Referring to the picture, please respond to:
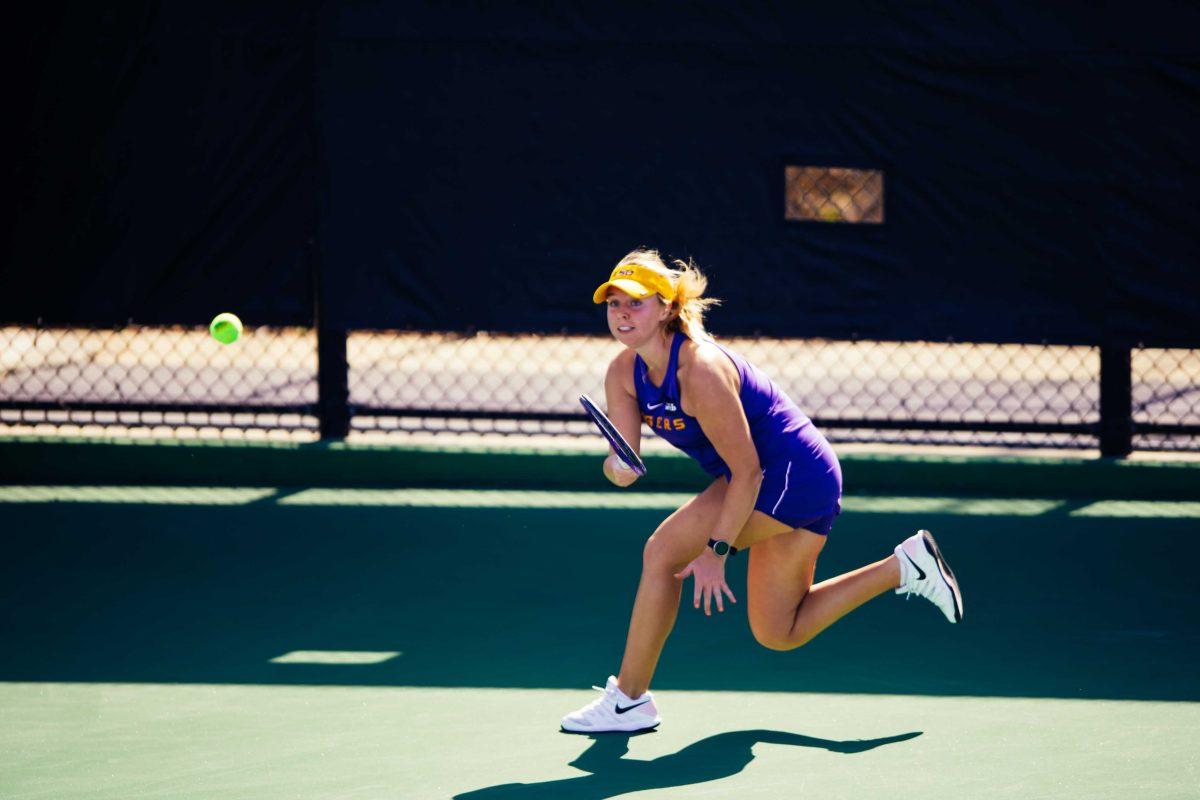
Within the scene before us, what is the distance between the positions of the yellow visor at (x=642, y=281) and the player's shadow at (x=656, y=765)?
3.78 feet

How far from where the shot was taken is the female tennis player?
4176 mm

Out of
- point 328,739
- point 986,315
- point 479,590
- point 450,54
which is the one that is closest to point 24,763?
point 328,739

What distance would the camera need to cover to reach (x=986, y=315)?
277 inches

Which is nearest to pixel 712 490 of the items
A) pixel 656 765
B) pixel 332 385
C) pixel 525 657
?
pixel 656 765

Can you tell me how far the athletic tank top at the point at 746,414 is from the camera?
14.1 feet

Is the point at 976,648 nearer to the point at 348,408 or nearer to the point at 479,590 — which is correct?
the point at 479,590

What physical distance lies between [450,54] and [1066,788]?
14.1 feet

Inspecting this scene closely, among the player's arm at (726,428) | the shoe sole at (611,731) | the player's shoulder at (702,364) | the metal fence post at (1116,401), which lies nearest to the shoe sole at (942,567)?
the player's arm at (726,428)

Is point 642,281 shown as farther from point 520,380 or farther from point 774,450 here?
point 520,380

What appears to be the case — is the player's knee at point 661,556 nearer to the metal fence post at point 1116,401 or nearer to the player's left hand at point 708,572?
the player's left hand at point 708,572

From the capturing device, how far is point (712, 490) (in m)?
4.41

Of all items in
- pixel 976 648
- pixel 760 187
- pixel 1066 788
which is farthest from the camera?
pixel 760 187

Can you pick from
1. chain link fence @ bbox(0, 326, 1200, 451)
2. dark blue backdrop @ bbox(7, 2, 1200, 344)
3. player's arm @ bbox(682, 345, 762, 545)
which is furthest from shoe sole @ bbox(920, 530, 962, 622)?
chain link fence @ bbox(0, 326, 1200, 451)

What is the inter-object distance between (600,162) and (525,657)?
8.86 feet
